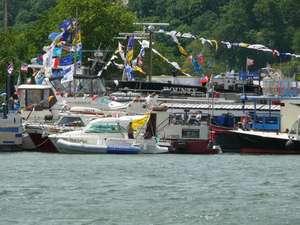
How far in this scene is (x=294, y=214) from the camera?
217ft

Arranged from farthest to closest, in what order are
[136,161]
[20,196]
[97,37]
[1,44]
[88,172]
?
[97,37] → [1,44] → [136,161] → [88,172] → [20,196]

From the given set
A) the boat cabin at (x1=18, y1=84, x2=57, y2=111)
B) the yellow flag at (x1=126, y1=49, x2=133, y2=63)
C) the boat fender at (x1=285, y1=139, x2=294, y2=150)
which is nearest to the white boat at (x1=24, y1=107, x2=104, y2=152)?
the boat cabin at (x1=18, y1=84, x2=57, y2=111)

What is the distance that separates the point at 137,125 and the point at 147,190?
106ft

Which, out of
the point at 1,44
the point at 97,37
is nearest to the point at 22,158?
the point at 1,44

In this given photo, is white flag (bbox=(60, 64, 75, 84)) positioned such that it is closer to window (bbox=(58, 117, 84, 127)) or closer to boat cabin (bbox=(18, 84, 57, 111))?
boat cabin (bbox=(18, 84, 57, 111))

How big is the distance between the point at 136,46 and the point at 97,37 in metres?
6.24

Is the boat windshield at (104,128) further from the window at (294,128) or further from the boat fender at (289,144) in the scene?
the window at (294,128)

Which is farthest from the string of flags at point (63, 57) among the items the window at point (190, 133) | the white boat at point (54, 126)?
the window at point (190, 133)

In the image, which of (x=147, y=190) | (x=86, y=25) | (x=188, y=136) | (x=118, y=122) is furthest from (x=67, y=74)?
(x=147, y=190)

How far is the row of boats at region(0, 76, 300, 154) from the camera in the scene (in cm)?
10675

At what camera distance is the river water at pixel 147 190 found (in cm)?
6506

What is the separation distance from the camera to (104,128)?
350ft

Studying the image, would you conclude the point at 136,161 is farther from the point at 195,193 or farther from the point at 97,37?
the point at 97,37

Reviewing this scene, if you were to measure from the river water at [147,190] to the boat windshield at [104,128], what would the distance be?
444 centimetres
